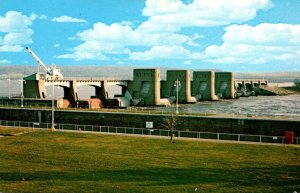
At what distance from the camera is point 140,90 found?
401 ft

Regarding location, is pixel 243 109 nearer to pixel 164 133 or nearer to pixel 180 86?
pixel 180 86

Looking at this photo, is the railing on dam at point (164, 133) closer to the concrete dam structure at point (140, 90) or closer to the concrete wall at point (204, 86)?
the concrete dam structure at point (140, 90)

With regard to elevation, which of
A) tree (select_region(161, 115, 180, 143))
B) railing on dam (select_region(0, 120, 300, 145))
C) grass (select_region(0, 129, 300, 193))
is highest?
tree (select_region(161, 115, 180, 143))

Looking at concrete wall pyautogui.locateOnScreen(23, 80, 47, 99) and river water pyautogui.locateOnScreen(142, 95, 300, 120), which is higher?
concrete wall pyautogui.locateOnScreen(23, 80, 47, 99)

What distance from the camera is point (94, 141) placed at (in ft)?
144

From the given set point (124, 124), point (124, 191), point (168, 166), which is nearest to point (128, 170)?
point (168, 166)

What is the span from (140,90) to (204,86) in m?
32.3

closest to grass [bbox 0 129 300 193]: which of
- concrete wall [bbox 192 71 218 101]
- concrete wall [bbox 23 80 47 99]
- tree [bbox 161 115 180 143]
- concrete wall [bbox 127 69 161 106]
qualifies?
tree [bbox 161 115 180 143]

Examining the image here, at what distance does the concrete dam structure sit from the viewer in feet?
315

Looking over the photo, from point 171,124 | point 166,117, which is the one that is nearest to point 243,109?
point 166,117

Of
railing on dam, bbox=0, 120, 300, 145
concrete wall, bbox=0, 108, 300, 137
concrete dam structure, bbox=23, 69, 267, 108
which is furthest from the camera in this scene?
concrete dam structure, bbox=23, 69, 267, 108

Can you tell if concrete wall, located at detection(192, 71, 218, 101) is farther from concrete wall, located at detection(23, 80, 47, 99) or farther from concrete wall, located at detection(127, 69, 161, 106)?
concrete wall, located at detection(23, 80, 47, 99)

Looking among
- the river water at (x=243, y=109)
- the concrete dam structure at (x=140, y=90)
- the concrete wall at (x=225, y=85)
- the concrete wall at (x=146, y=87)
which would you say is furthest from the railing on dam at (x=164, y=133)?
the concrete wall at (x=225, y=85)

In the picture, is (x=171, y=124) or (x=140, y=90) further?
(x=140, y=90)
